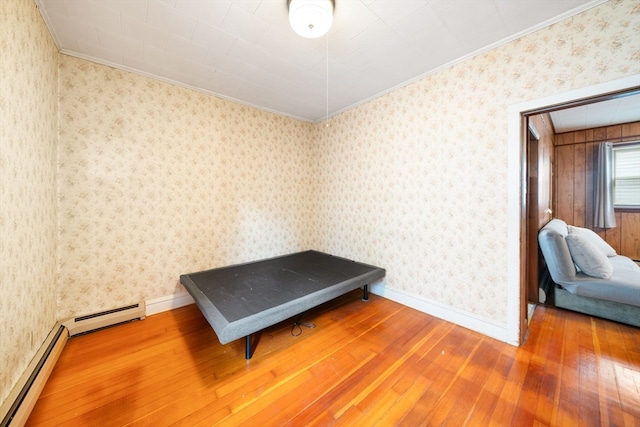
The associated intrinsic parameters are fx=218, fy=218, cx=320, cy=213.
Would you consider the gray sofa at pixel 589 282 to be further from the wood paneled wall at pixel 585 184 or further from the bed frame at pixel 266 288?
the wood paneled wall at pixel 585 184

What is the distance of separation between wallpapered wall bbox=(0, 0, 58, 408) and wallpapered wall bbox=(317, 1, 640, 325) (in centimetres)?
303

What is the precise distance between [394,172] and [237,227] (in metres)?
2.24

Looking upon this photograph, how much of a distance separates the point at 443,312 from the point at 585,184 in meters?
4.65

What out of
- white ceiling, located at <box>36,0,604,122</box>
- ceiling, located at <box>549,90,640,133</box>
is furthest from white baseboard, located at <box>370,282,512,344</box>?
ceiling, located at <box>549,90,640,133</box>

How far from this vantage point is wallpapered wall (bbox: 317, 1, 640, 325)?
1590 millimetres

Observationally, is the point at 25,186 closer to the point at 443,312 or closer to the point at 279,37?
the point at 279,37

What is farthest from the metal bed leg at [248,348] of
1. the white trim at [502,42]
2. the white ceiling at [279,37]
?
the white trim at [502,42]

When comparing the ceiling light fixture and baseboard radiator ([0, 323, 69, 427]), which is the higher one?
the ceiling light fixture

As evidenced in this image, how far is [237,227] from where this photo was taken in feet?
10.1

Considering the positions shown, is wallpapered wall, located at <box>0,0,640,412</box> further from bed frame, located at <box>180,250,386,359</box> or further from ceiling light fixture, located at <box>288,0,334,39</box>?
ceiling light fixture, located at <box>288,0,334,39</box>

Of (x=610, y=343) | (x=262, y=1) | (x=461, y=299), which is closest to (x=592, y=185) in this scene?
(x=610, y=343)

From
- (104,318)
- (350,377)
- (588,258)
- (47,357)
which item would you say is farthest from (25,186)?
(588,258)

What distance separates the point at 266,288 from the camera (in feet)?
7.30

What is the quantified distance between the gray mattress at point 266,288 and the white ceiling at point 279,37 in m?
2.26
